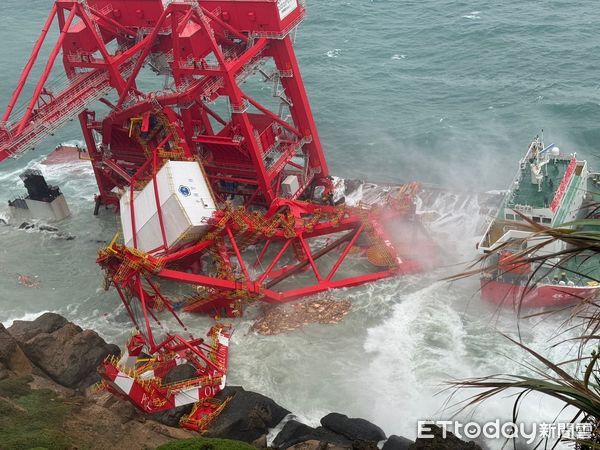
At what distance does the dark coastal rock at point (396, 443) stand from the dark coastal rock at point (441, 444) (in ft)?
6.93

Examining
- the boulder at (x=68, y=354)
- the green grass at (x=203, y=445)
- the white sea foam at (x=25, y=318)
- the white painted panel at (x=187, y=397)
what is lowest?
the white painted panel at (x=187, y=397)

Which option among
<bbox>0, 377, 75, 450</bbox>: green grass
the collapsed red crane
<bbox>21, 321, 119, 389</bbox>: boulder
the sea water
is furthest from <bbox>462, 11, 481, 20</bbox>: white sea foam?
<bbox>0, 377, 75, 450</bbox>: green grass

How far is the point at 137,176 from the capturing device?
141 ft

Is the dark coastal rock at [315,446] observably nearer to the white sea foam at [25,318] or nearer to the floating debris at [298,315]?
the floating debris at [298,315]

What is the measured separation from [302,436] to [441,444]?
631 centimetres

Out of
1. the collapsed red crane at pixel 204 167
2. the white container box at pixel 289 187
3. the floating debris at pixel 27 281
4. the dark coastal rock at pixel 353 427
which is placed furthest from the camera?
the white container box at pixel 289 187

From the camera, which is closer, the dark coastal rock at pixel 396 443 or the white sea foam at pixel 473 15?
the dark coastal rock at pixel 396 443

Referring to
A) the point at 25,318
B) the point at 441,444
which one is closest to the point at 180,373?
the point at 441,444

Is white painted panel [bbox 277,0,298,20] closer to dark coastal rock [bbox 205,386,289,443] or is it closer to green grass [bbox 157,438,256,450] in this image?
dark coastal rock [bbox 205,386,289,443]

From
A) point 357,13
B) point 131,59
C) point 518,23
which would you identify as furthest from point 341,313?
point 357,13

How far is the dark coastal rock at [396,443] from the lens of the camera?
90.9ft

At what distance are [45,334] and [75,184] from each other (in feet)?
85.2

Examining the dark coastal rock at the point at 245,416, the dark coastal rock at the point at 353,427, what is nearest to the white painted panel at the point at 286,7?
the dark coastal rock at the point at 245,416

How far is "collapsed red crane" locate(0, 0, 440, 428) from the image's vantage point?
36.8m
